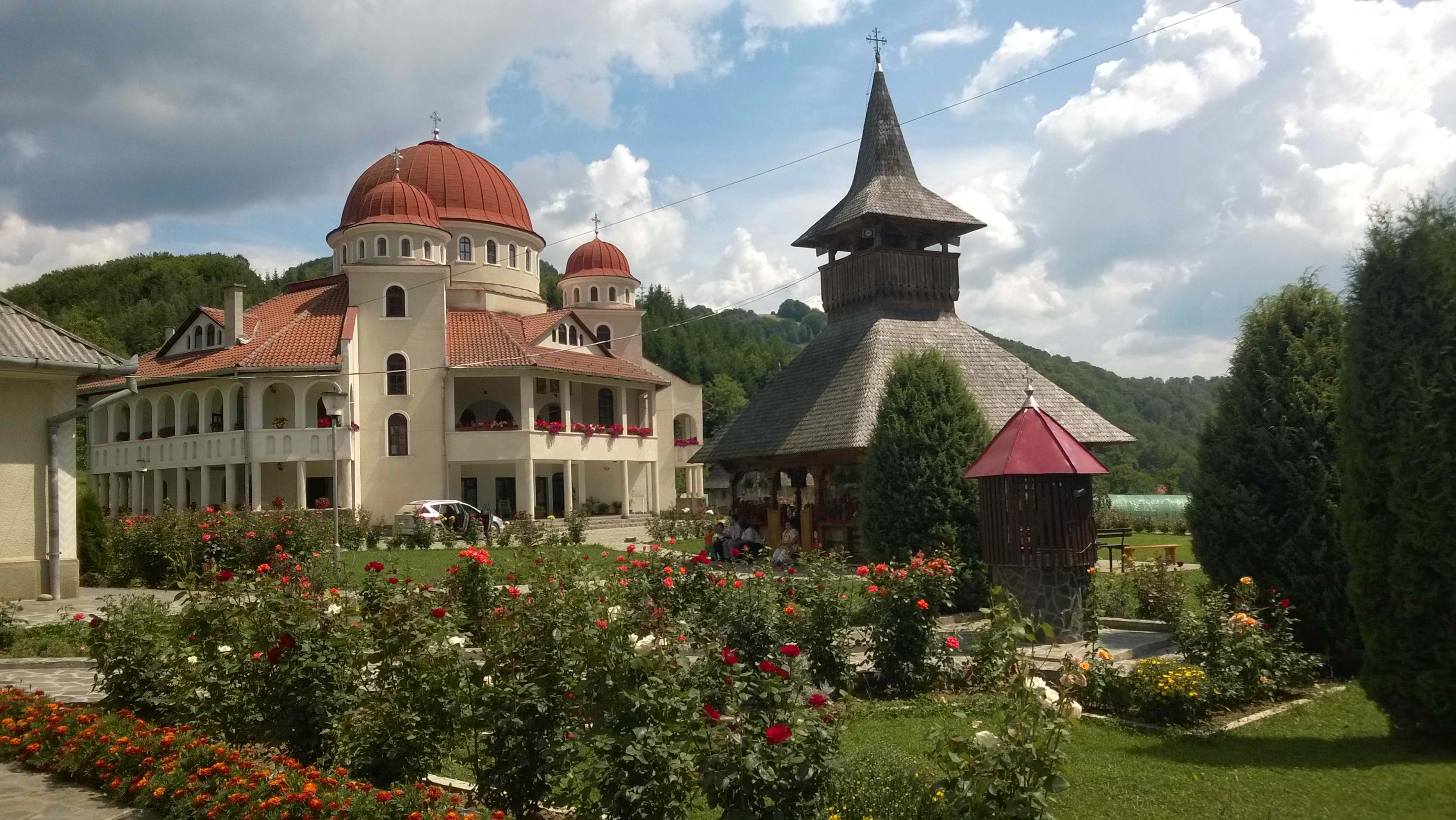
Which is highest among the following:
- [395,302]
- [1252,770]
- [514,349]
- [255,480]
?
[395,302]

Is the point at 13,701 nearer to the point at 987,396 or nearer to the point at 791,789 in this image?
the point at 791,789

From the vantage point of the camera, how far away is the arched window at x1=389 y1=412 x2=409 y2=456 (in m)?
35.4

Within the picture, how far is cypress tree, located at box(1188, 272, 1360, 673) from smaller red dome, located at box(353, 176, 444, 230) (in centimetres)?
3021

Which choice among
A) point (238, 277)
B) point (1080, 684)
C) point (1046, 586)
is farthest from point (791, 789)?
point (238, 277)

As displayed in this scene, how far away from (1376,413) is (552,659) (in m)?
5.69

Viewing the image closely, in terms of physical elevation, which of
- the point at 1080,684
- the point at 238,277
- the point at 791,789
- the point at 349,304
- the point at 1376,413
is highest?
the point at 238,277

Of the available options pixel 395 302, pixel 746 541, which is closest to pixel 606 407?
pixel 395 302

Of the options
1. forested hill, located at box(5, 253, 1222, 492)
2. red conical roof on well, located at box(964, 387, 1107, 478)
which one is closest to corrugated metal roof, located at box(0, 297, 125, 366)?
red conical roof on well, located at box(964, 387, 1107, 478)

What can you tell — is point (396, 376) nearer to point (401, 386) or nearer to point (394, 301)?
point (401, 386)

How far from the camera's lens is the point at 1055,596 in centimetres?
1167

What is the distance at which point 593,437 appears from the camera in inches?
1511

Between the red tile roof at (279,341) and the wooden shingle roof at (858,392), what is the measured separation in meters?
15.9

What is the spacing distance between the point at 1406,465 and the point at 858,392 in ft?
46.9

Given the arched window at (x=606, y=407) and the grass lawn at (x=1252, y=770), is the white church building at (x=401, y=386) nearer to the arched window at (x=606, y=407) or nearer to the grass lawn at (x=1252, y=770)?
the arched window at (x=606, y=407)
